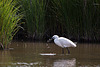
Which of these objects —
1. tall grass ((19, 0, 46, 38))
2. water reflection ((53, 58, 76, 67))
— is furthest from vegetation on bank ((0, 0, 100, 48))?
water reflection ((53, 58, 76, 67))

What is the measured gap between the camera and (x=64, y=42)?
30.3ft

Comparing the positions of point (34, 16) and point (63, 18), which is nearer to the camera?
point (63, 18)

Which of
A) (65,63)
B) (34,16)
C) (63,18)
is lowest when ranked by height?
(65,63)

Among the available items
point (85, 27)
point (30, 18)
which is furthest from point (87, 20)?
point (30, 18)

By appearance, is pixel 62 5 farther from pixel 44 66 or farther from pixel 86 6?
pixel 44 66

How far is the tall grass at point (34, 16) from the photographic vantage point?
1248 centimetres

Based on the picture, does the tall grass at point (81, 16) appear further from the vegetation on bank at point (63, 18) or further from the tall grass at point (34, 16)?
the tall grass at point (34, 16)

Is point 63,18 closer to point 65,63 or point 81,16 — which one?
point 81,16

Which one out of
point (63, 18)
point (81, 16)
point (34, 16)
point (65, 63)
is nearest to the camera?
point (65, 63)

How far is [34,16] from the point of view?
12547mm

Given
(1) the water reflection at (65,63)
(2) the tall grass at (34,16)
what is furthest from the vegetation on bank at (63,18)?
(1) the water reflection at (65,63)

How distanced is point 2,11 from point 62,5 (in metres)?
3.46

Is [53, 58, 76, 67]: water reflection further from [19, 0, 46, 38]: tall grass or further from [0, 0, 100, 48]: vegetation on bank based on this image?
[19, 0, 46, 38]: tall grass

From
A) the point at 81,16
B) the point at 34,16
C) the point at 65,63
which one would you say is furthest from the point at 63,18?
the point at 65,63
